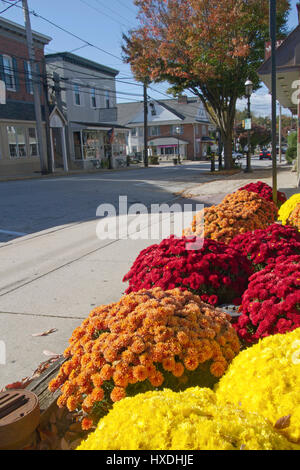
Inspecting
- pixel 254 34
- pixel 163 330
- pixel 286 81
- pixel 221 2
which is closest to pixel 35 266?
pixel 163 330

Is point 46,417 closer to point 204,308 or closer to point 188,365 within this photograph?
point 188,365

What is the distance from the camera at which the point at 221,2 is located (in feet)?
68.0

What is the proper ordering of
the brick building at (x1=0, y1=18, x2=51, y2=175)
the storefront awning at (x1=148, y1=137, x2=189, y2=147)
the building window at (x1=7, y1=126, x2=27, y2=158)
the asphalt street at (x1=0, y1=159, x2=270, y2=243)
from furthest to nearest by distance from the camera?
the storefront awning at (x1=148, y1=137, x2=189, y2=147) → the building window at (x1=7, y1=126, x2=27, y2=158) → the brick building at (x1=0, y1=18, x2=51, y2=175) → the asphalt street at (x1=0, y1=159, x2=270, y2=243)

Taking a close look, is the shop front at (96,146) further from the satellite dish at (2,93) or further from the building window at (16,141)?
the satellite dish at (2,93)

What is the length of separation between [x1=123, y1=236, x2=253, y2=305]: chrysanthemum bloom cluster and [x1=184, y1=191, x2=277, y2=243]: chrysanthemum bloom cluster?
1.15 meters

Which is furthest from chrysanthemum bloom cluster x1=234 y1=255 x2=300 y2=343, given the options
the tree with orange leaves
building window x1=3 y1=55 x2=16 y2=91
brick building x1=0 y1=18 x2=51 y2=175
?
building window x1=3 y1=55 x2=16 y2=91

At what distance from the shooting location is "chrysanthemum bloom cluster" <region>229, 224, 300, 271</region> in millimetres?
4014

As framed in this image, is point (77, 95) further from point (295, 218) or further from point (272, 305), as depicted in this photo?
point (272, 305)

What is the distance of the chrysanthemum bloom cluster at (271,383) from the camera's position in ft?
5.56

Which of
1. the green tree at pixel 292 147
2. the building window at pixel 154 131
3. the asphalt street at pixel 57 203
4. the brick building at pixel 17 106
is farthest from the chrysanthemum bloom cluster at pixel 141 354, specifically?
the building window at pixel 154 131

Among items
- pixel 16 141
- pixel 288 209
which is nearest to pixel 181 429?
pixel 288 209

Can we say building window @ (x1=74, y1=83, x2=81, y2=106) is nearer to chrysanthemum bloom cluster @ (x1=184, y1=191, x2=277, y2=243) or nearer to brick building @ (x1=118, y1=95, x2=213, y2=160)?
brick building @ (x1=118, y1=95, x2=213, y2=160)
